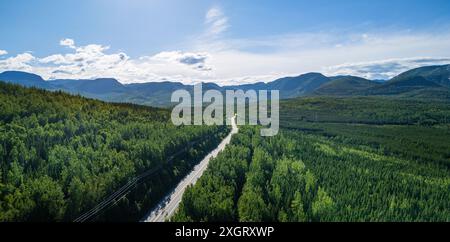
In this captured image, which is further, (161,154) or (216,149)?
(216,149)

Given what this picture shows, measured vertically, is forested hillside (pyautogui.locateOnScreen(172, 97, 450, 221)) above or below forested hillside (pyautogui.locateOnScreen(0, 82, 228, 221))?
below

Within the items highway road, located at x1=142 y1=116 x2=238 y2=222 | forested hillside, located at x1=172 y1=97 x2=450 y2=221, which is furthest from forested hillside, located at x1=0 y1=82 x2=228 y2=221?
forested hillside, located at x1=172 y1=97 x2=450 y2=221

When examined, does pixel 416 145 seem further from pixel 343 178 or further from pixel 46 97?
pixel 46 97

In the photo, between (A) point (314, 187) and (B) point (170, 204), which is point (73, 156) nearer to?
(B) point (170, 204)

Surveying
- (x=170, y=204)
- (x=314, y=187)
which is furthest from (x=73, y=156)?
(x=314, y=187)

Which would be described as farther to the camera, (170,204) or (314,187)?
(314,187)

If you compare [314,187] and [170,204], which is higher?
[314,187]

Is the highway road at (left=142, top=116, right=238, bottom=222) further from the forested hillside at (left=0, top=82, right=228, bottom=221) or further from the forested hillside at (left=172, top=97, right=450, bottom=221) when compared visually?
the forested hillside at (left=172, top=97, right=450, bottom=221)
